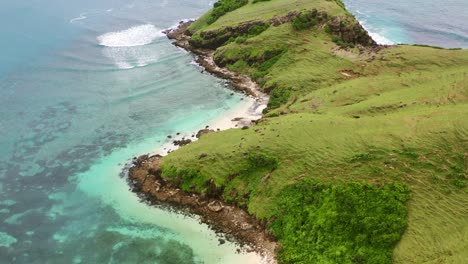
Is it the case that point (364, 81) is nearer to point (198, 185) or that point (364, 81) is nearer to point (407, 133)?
point (407, 133)

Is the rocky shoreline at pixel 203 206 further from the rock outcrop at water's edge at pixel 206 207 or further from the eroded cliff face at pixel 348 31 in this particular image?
the eroded cliff face at pixel 348 31

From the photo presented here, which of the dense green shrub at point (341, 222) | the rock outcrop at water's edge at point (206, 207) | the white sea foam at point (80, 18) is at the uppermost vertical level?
the white sea foam at point (80, 18)

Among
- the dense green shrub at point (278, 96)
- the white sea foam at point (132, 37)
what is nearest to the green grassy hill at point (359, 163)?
the dense green shrub at point (278, 96)

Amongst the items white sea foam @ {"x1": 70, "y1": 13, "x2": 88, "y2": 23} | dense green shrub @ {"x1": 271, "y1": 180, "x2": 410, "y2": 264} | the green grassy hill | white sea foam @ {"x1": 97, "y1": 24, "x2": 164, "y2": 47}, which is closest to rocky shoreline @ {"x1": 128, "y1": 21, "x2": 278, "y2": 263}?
the green grassy hill

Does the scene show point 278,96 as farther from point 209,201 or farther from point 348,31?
point 209,201

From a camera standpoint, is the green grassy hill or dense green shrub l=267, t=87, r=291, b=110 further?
dense green shrub l=267, t=87, r=291, b=110

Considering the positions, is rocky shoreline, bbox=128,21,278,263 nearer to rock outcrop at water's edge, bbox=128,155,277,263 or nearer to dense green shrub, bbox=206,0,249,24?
rock outcrop at water's edge, bbox=128,155,277,263

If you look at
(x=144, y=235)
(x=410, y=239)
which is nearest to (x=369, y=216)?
(x=410, y=239)

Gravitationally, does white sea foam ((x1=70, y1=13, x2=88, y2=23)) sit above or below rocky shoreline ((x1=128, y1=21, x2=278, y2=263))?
above
